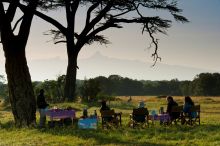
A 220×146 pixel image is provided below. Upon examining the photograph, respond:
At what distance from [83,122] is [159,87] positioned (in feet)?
302

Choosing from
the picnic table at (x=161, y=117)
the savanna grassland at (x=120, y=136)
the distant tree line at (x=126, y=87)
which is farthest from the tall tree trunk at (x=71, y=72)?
the picnic table at (x=161, y=117)

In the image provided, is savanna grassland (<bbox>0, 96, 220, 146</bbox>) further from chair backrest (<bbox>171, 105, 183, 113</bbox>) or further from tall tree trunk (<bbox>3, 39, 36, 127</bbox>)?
tall tree trunk (<bbox>3, 39, 36, 127</bbox>)

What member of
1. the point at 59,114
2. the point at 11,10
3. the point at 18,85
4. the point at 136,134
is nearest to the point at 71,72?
the point at 11,10

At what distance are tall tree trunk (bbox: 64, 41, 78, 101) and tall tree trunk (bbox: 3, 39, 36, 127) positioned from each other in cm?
1689

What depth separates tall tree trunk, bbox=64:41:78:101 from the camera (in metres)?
43.0

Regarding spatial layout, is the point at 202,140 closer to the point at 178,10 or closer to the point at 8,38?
the point at 8,38

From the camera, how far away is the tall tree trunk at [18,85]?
84.3ft

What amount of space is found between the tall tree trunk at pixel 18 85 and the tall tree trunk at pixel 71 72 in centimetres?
1689

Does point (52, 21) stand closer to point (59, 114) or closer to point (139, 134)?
point (59, 114)

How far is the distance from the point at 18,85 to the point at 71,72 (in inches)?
701

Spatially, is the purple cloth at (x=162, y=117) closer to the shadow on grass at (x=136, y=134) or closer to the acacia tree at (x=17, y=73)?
the shadow on grass at (x=136, y=134)

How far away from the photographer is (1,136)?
22.2m

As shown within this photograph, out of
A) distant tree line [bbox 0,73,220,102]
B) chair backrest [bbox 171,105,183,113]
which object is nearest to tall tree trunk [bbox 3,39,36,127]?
chair backrest [bbox 171,105,183,113]

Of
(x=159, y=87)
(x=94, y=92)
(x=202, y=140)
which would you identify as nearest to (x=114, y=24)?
(x=94, y=92)
